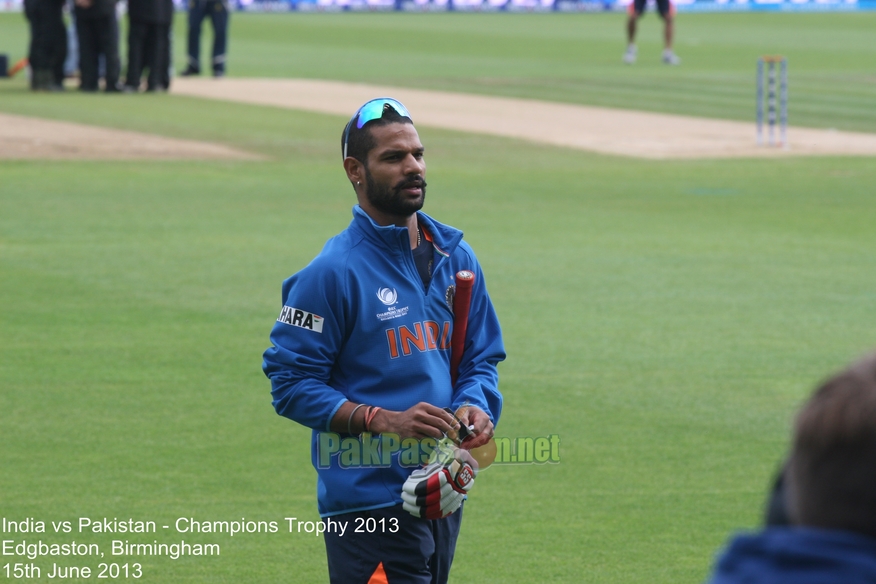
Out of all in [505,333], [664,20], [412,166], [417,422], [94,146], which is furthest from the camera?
[664,20]

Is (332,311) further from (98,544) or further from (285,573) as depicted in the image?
(98,544)

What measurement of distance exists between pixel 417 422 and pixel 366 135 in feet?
2.70

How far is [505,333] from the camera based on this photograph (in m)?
9.84

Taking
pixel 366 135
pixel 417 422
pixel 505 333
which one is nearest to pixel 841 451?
pixel 417 422

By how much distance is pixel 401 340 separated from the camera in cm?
387

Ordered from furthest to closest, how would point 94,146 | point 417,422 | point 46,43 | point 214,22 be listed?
point 214,22 < point 46,43 < point 94,146 < point 417,422

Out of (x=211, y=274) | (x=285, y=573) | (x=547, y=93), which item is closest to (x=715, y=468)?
(x=285, y=573)

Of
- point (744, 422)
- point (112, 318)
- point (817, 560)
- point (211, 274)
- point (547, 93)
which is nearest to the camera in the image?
point (817, 560)

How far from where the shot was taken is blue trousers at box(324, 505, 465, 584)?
3803 millimetres

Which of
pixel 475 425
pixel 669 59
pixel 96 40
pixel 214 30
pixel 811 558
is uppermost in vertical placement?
pixel 811 558

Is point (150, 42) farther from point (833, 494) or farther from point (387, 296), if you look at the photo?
point (833, 494)

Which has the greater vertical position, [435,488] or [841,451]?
[841,451]

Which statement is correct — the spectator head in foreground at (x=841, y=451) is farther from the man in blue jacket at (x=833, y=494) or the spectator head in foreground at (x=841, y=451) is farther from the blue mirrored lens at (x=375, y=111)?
the blue mirrored lens at (x=375, y=111)

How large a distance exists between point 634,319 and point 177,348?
3.29 metres
